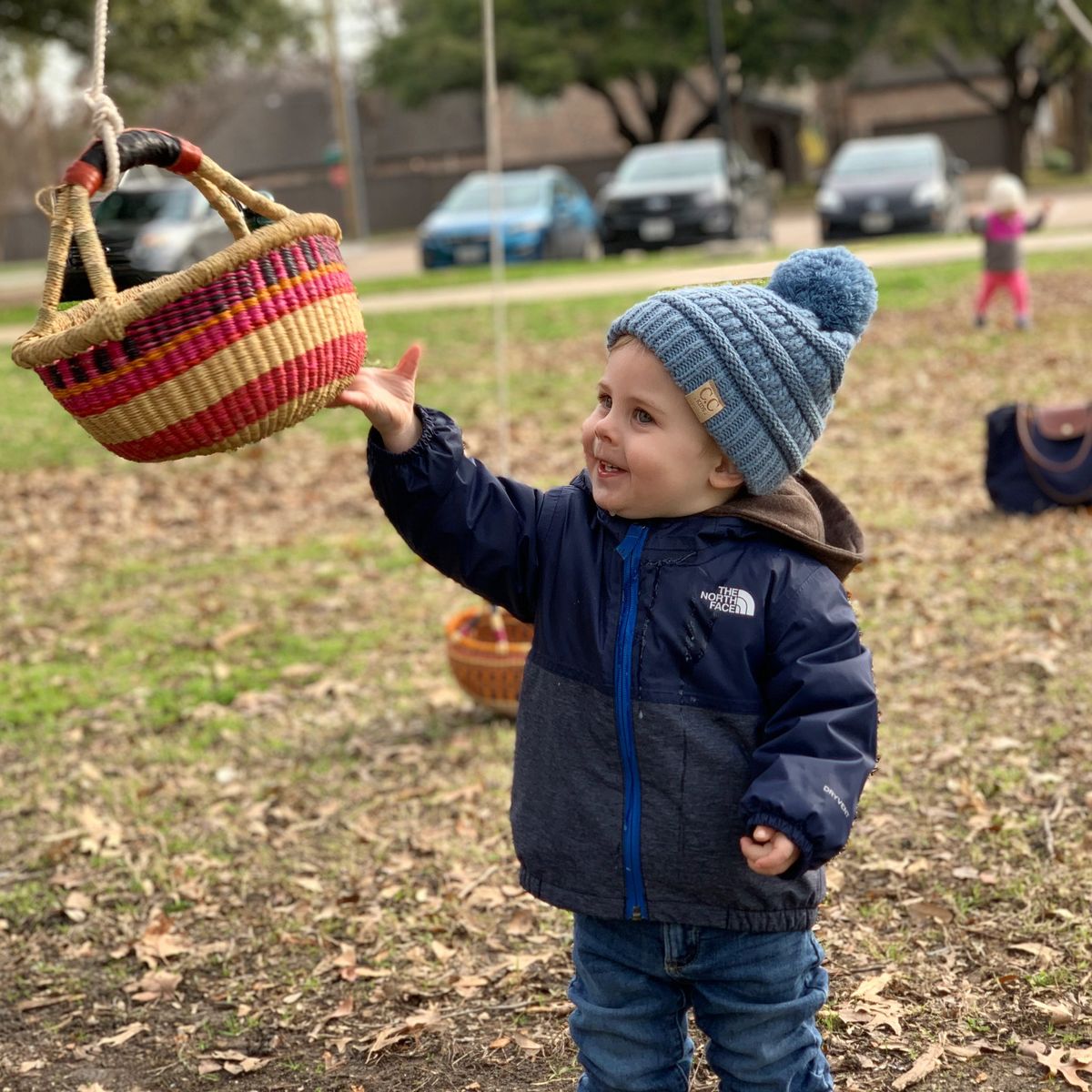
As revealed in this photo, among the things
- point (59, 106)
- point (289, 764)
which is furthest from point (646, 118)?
point (289, 764)

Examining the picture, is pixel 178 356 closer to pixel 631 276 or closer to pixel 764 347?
pixel 764 347

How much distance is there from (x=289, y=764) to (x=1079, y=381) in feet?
21.0

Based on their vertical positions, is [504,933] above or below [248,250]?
below

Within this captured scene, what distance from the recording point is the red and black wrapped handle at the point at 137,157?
84.5 inches

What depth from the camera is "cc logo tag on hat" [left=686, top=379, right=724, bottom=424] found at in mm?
2193

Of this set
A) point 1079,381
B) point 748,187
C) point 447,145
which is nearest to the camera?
point 1079,381

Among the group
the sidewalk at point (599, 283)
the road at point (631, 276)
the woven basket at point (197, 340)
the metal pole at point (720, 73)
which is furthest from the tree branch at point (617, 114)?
the woven basket at point (197, 340)

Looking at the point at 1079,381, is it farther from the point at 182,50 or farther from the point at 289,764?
the point at 182,50

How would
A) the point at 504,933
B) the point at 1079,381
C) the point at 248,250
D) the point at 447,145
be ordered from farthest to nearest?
the point at 447,145 < the point at 1079,381 < the point at 504,933 < the point at 248,250

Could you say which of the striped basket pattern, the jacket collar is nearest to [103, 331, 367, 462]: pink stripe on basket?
the striped basket pattern

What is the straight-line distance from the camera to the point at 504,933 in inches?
137

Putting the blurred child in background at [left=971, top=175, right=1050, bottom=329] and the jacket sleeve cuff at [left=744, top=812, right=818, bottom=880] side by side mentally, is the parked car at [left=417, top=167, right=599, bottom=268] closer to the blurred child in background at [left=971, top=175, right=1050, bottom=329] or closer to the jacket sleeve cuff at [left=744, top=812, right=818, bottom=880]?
the blurred child in background at [left=971, top=175, right=1050, bottom=329]

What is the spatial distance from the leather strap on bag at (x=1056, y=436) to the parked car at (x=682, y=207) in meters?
13.3

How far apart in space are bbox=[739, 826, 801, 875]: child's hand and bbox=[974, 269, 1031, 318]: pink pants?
9969 millimetres
